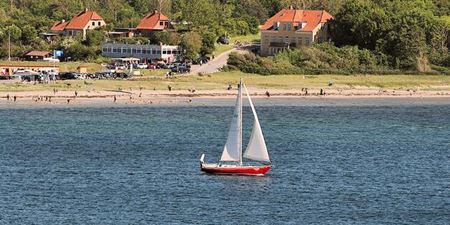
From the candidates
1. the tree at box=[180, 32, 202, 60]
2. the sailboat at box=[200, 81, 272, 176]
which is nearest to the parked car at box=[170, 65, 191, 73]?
the tree at box=[180, 32, 202, 60]

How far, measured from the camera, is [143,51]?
148250 millimetres

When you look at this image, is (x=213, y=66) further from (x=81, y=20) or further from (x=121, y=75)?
(x=81, y=20)

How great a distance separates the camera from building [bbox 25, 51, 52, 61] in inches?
5694

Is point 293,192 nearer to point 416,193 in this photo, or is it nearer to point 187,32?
point 416,193

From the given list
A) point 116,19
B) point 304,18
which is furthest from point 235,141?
point 116,19

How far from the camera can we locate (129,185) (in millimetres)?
66938

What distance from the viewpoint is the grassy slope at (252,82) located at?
117m

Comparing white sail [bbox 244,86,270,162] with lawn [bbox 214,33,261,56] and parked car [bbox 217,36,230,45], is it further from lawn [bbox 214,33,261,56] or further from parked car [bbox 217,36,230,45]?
parked car [bbox 217,36,230,45]

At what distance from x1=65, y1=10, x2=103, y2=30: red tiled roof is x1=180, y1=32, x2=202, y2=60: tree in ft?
51.3

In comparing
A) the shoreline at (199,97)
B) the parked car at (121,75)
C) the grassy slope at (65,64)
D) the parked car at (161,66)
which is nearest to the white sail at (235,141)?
the shoreline at (199,97)

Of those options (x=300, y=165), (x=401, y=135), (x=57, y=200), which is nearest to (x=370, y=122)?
(x=401, y=135)

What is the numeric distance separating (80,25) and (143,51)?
37.6 ft

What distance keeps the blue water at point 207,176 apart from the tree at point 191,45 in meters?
35.3

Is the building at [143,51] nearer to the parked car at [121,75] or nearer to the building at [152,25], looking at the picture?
the building at [152,25]
